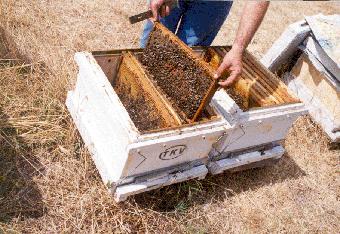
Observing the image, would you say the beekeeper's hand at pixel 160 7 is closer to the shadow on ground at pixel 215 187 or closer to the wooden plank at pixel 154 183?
the wooden plank at pixel 154 183

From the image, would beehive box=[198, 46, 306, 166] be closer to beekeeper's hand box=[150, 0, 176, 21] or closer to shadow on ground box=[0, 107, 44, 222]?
beekeeper's hand box=[150, 0, 176, 21]

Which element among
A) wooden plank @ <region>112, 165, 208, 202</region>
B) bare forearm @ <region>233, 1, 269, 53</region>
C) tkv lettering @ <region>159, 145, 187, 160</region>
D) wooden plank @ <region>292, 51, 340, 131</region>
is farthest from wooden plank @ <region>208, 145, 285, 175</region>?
wooden plank @ <region>292, 51, 340, 131</region>

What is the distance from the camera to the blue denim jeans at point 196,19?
3822mm

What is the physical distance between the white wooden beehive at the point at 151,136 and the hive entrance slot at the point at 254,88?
15 cm

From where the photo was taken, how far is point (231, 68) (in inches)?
112

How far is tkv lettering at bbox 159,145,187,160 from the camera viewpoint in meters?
2.80

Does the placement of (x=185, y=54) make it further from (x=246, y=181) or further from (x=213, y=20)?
(x=246, y=181)

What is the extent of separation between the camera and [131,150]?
2555 millimetres

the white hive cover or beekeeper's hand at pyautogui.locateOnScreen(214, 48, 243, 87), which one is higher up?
beekeeper's hand at pyautogui.locateOnScreen(214, 48, 243, 87)

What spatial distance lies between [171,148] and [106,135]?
0.48m

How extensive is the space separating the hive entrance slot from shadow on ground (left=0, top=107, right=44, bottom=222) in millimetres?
1743

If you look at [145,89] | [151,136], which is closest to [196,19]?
[145,89]

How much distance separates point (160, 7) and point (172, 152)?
123 cm

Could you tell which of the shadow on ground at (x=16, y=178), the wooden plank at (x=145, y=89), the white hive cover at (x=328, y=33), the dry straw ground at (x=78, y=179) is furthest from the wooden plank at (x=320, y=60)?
the shadow on ground at (x=16, y=178)
